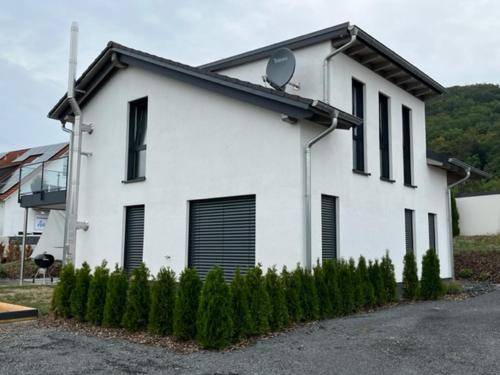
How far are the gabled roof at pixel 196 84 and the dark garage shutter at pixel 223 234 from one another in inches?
79.2

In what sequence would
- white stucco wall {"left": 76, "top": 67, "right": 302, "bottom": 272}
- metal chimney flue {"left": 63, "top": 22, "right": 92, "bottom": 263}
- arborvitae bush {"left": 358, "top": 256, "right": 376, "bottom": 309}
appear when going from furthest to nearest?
1. metal chimney flue {"left": 63, "top": 22, "right": 92, "bottom": 263}
2. arborvitae bush {"left": 358, "top": 256, "right": 376, "bottom": 309}
3. white stucco wall {"left": 76, "top": 67, "right": 302, "bottom": 272}

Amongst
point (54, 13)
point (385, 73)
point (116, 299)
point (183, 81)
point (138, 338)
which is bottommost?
point (138, 338)

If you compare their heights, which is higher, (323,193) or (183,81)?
(183,81)

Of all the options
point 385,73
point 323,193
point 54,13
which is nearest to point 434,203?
point 385,73

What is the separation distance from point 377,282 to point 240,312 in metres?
4.10

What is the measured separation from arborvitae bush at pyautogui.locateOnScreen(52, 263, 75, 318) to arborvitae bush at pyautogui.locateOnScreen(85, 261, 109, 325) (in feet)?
2.18

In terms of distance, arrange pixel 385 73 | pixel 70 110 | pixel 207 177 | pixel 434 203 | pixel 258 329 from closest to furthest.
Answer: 1. pixel 258 329
2. pixel 207 177
3. pixel 385 73
4. pixel 70 110
5. pixel 434 203

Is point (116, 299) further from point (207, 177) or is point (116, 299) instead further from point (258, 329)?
point (207, 177)

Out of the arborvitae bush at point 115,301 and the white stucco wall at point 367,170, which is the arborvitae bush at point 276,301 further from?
the arborvitae bush at point 115,301

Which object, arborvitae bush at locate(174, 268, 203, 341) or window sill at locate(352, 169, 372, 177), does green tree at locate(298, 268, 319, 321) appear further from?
window sill at locate(352, 169, 372, 177)

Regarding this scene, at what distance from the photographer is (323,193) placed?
Answer: 980 cm

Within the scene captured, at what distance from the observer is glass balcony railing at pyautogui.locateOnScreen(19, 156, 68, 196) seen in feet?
49.4

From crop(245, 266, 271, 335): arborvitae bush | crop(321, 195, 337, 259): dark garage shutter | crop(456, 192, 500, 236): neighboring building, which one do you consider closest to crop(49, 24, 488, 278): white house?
crop(321, 195, 337, 259): dark garage shutter

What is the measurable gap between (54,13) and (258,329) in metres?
11.4
